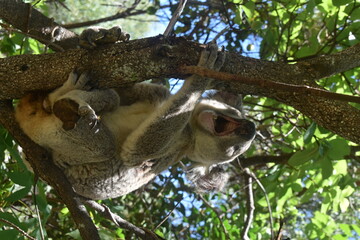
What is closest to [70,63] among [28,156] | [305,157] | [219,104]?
[28,156]

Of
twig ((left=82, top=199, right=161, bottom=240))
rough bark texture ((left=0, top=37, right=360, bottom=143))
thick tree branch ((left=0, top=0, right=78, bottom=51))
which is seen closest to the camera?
rough bark texture ((left=0, top=37, right=360, bottom=143))

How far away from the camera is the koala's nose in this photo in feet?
9.22

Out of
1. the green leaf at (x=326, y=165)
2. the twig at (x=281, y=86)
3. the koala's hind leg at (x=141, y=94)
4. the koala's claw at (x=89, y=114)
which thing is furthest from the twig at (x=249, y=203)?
the twig at (x=281, y=86)

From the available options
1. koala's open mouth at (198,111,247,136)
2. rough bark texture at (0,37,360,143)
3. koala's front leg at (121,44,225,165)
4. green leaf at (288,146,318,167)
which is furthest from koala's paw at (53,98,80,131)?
green leaf at (288,146,318,167)

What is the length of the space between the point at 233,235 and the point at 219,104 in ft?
5.50

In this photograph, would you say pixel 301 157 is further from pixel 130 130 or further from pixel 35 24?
pixel 35 24

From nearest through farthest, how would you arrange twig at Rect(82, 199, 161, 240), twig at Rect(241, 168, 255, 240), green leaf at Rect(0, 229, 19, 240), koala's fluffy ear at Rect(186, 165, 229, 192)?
green leaf at Rect(0, 229, 19, 240) → twig at Rect(82, 199, 161, 240) → koala's fluffy ear at Rect(186, 165, 229, 192) → twig at Rect(241, 168, 255, 240)

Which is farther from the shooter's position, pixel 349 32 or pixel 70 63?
pixel 349 32

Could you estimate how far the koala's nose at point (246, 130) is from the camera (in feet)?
9.22

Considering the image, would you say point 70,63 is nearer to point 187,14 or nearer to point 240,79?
point 240,79

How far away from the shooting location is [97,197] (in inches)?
115

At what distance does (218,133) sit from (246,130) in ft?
0.67

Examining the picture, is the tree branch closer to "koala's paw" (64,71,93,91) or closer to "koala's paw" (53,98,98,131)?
"koala's paw" (53,98,98,131)

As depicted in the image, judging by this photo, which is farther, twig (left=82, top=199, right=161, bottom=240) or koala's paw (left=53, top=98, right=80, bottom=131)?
twig (left=82, top=199, right=161, bottom=240)
